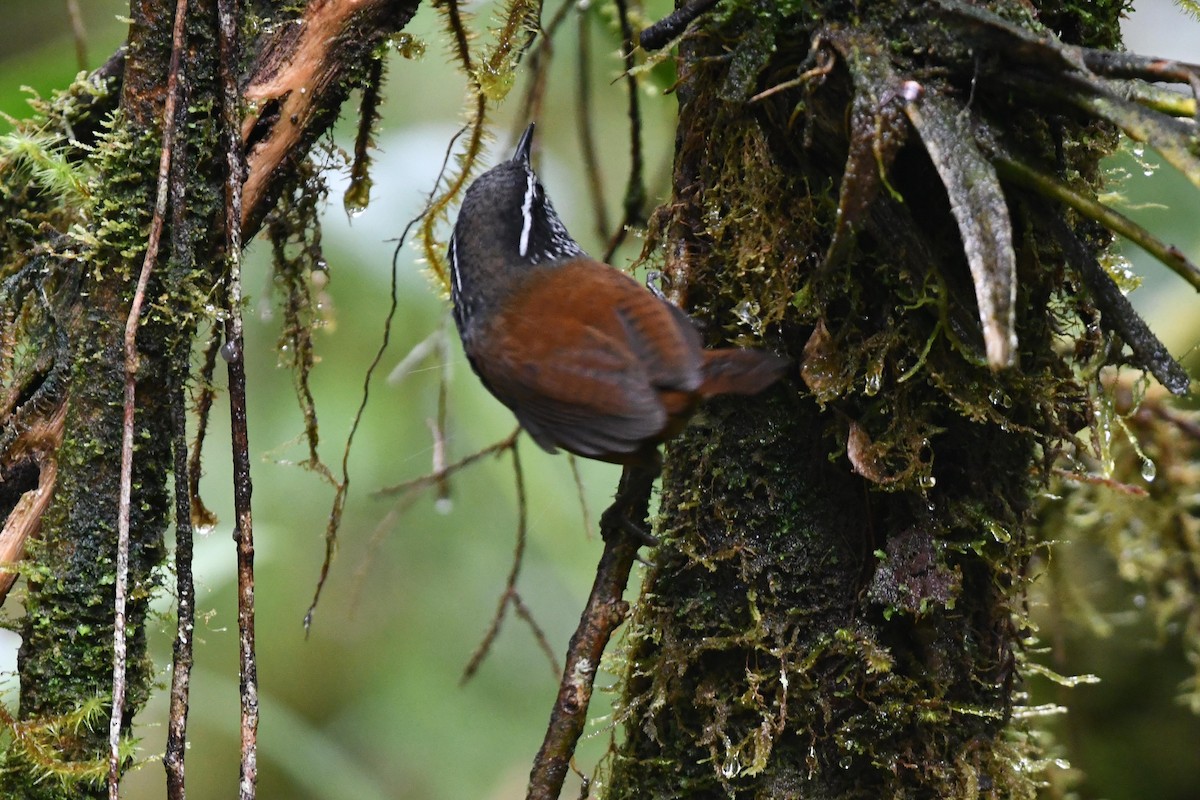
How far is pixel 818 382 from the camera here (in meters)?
1.75

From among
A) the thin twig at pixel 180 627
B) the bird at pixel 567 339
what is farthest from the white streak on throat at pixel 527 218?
the thin twig at pixel 180 627

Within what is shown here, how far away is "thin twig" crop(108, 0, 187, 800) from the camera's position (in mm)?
1630

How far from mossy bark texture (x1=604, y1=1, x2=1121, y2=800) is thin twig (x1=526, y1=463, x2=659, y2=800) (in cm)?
8

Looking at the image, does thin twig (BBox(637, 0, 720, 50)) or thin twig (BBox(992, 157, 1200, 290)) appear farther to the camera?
thin twig (BBox(637, 0, 720, 50))

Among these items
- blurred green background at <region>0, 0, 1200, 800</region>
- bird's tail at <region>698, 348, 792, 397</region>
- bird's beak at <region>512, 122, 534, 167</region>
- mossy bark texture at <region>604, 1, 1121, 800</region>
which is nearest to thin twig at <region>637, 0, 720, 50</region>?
mossy bark texture at <region>604, 1, 1121, 800</region>

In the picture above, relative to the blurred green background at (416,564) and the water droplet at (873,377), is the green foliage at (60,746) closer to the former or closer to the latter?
the water droplet at (873,377)

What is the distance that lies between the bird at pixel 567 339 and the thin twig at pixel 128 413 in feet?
2.34

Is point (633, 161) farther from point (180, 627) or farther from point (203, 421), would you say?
point (180, 627)

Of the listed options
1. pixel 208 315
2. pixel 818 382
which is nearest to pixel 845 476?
pixel 818 382

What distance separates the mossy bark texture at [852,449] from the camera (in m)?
1.66

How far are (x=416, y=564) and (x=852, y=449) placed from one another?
362 cm

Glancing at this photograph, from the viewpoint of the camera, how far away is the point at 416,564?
16.4ft

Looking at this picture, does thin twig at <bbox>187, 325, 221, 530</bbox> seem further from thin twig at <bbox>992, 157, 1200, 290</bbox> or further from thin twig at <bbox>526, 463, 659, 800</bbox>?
thin twig at <bbox>992, 157, 1200, 290</bbox>

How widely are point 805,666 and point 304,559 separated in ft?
11.4
